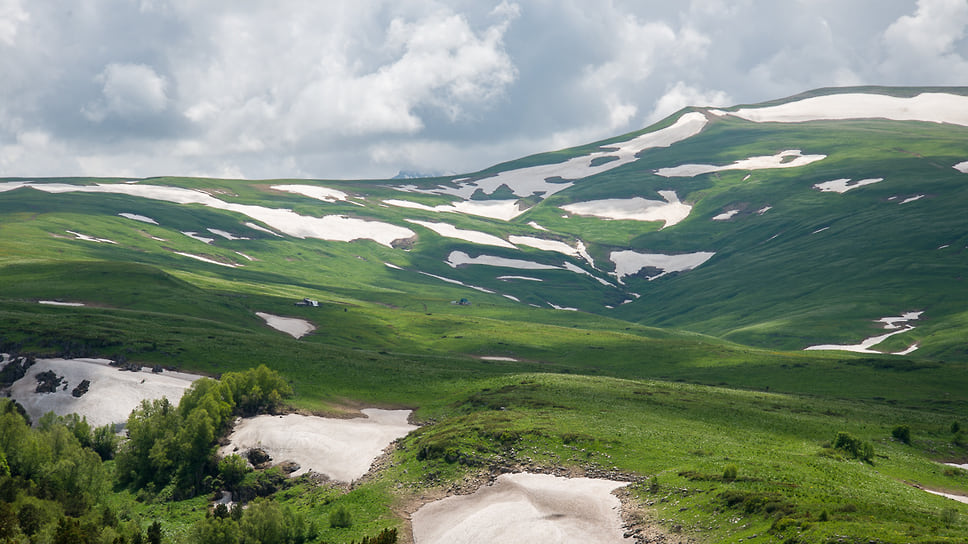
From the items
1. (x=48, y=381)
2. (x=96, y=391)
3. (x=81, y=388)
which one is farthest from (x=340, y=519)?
(x=48, y=381)

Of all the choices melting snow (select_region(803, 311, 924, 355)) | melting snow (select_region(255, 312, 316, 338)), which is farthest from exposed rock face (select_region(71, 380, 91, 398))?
melting snow (select_region(803, 311, 924, 355))

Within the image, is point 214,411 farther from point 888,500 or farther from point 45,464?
point 888,500

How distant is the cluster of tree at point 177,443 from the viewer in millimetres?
60062

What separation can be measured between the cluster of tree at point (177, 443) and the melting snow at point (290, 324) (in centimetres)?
6347

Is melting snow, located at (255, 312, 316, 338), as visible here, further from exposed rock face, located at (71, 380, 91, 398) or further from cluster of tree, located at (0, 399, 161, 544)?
cluster of tree, located at (0, 399, 161, 544)

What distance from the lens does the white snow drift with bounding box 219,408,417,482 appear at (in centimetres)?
6134

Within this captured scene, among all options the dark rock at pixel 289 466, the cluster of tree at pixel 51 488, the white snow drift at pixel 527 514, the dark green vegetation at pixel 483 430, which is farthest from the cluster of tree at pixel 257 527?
the dark rock at pixel 289 466

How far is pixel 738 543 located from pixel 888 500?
12097 mm

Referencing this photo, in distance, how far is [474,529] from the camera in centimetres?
4266

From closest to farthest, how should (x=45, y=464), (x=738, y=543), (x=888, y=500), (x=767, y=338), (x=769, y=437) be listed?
(x=738, y=543)
(x=888, y=500)
(x=45, y=464)
(x=769, y=437)
(x=767, y=338)

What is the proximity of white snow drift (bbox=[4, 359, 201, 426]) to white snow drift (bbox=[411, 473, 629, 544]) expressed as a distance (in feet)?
135

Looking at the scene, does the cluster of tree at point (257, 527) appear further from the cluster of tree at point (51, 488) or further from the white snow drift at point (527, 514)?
the white snow drift at point (527, 514)

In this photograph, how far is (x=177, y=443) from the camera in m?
61.2

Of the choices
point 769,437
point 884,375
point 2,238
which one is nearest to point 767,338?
point 884,375
